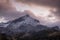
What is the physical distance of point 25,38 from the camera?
101 feet

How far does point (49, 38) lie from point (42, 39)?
1.40m

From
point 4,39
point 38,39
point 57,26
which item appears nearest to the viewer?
point 4,39

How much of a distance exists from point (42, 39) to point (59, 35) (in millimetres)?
3405

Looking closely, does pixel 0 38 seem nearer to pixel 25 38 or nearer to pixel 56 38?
pixel 25 38

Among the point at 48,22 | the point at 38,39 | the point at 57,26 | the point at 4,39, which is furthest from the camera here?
the point at 57,26

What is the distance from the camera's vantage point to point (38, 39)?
29.9 m

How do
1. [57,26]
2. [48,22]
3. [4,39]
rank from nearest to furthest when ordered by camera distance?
[4,39] → [48,22] → [57,26]

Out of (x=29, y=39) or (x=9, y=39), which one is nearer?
(x=9, y=39)

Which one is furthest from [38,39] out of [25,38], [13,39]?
[13,39]

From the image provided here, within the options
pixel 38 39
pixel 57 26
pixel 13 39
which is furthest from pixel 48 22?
pixel 13 39

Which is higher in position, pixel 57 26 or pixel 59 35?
pixel 57 26

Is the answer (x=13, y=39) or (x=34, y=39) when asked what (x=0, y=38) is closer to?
(x=13, y=39)

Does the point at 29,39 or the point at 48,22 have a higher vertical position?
the point at 48,22

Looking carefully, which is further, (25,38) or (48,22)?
(48,22)
